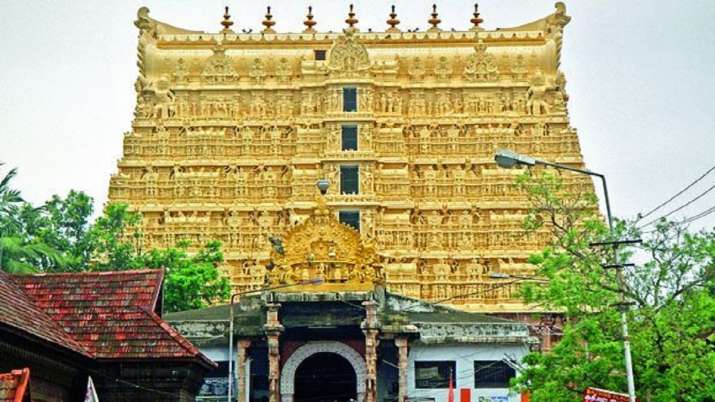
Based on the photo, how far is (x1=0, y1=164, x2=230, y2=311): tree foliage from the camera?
177 feet

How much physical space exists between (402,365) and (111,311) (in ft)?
67.7

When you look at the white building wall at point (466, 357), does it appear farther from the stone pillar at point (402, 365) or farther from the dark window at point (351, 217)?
the dark window at point (351, 217)

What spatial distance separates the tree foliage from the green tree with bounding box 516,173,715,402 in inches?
1013

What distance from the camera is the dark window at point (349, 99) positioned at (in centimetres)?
6756

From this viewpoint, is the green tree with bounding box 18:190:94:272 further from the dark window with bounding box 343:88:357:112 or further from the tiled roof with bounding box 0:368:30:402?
the tiled roof with bounding box 0:368:30:402

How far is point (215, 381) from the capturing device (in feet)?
140

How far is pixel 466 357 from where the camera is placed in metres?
44.2

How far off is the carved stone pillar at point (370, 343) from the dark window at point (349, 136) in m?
26.7

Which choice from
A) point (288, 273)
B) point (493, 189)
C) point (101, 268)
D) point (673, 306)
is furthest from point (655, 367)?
point (493, 189)

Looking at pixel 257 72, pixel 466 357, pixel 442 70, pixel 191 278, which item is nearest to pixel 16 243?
pixel 191 278

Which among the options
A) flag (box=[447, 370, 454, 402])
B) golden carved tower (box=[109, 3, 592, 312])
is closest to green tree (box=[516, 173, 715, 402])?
flag (box=[447, 370, 454, 402])

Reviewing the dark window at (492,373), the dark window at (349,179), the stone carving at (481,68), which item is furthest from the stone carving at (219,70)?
the dark window at (492,373)

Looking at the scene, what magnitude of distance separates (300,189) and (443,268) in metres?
8.86

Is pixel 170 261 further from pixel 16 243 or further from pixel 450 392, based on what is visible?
pixel 450 392
